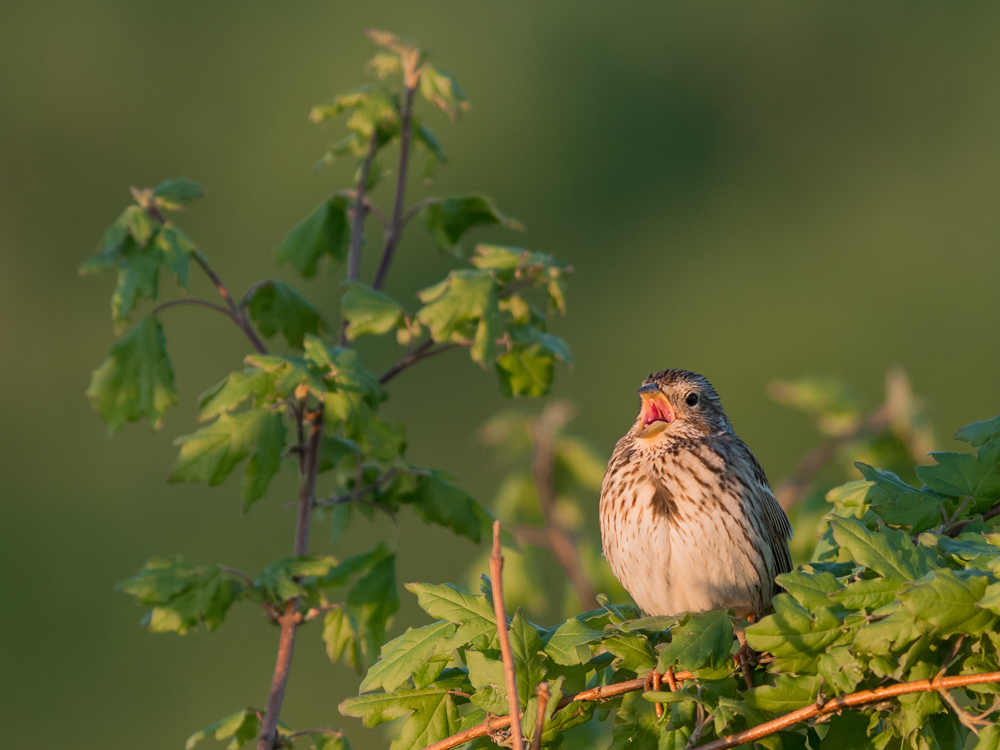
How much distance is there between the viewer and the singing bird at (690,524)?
289cm

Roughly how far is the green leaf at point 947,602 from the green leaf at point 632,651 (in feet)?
1.38

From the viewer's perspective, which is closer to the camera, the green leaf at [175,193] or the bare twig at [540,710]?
the bare twig at [540,710]

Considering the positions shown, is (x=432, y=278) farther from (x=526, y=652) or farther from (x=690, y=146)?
(x=526, y=652)

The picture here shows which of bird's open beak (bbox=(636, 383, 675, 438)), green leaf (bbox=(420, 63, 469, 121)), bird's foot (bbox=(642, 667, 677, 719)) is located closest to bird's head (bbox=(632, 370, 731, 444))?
bird's open beak (bbox=(636, 383, 675, 438))

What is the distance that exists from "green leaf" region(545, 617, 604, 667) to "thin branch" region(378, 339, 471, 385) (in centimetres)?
97

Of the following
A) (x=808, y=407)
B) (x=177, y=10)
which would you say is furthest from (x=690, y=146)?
(x=808, y=407)

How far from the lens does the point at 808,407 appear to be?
390 cm

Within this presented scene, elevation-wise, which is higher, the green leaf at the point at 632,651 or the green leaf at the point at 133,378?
the green leaf at the point at 133,378

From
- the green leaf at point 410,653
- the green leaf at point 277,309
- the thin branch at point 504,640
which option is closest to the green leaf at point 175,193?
the green leaf at point 277,309

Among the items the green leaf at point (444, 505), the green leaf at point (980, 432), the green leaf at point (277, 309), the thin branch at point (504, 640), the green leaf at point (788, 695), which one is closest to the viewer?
the thin branch at point (504, 640)

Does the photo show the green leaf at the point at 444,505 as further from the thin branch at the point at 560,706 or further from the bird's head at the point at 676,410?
the thin branch at the point at 560,706

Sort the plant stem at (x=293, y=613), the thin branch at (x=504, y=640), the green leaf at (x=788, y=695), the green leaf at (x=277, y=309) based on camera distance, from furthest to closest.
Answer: the green leaf at (x=277, y=309), the plant stem at (x=293, y=613), the green leaf at (x=788, y=695), the thin branch at (x=504, y=640)

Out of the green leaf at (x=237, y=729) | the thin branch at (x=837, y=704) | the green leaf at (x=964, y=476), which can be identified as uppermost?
the green leaf at (x=964, y=476)

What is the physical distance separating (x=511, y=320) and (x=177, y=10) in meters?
29.5
